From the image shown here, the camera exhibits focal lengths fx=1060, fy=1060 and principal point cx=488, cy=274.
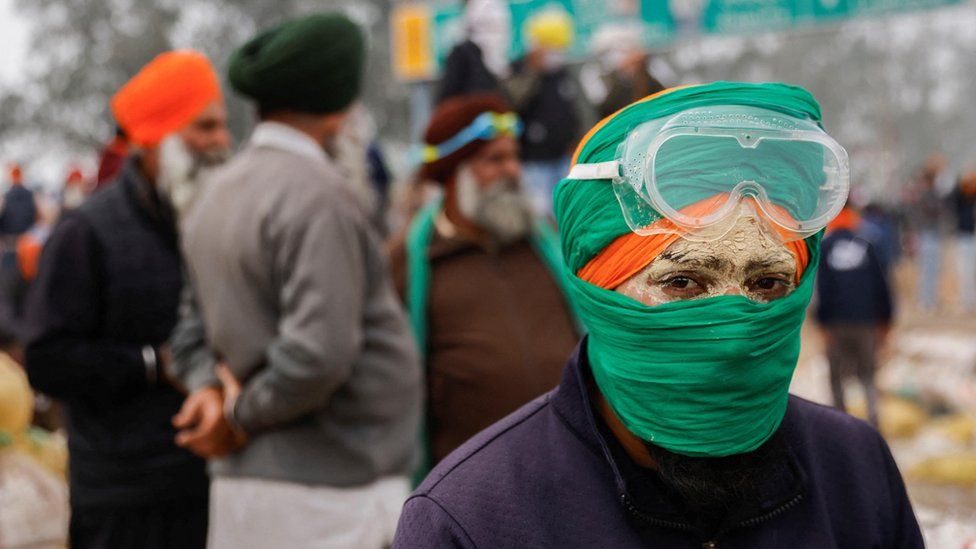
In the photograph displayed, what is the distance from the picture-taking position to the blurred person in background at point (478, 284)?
366 centimetres

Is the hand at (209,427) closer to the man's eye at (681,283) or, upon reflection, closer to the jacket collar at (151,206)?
the jacket collar at (151,206)

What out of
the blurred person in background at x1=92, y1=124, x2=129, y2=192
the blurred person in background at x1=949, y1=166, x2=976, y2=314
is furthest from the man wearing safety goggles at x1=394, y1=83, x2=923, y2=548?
the blurred person in background at x1=949, y1=166, x2=976, y2=314

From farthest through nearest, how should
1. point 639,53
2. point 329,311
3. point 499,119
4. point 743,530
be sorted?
point 639,53
point 499,119
point 329,311
point 743,530

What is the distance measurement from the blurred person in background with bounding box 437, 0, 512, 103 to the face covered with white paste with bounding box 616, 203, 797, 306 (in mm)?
5943

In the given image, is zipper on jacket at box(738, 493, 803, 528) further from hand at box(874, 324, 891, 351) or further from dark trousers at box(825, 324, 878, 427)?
hand at box(874, 324, 891, 351)

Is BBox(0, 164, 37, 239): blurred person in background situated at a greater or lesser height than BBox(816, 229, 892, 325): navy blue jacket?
lesser

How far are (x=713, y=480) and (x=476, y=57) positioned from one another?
6310 millimetres

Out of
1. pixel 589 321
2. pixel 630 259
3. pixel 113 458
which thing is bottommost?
pixel 113 458

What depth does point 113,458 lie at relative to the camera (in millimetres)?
3365

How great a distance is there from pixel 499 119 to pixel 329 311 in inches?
61.3

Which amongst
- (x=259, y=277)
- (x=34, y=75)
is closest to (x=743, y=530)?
(x=259, y=277)

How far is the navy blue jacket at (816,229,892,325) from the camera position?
351 inches

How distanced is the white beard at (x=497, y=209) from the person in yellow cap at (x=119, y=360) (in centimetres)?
100

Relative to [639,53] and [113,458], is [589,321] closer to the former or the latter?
[113,458]
